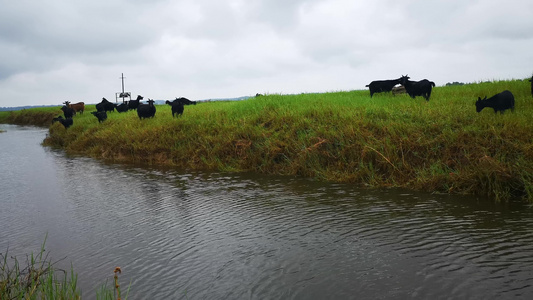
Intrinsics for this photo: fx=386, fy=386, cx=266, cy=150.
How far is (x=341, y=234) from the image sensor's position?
652cm

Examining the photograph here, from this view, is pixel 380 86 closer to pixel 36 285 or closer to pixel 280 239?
pixel 280 239

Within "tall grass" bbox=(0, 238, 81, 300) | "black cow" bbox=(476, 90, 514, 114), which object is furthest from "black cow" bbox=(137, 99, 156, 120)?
"black cow" bbox=(476, 90, 514, 114)

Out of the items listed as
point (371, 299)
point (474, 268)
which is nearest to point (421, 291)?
point (371, 299)

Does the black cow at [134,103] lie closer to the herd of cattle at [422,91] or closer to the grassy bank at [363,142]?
the grassy bank at [363,142]

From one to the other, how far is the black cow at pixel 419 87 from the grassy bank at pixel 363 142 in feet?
3.40

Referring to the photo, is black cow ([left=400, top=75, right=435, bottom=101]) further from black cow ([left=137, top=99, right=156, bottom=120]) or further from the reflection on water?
black cow ([left=137, top=99, right=156, bottom=120])

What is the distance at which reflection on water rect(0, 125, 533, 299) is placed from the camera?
15.6 ft

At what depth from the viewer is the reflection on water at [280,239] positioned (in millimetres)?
4754

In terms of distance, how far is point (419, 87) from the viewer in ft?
52.1

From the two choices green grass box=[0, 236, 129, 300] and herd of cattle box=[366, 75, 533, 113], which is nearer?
green grass box=[0, 236, 129, 300]

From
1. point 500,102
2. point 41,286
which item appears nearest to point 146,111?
point 500,102

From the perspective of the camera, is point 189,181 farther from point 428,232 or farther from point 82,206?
point 428,232

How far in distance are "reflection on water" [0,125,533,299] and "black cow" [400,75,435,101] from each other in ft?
26.3

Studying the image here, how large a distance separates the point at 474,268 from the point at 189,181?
8.39 m
